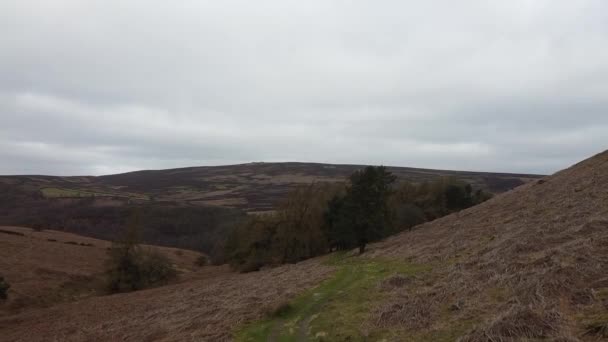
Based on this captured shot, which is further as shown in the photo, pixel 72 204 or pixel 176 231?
pixel 72 204

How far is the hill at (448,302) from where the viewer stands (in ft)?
29.2

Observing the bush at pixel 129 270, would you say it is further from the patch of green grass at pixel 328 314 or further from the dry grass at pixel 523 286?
the dry grass at pixel 523 286

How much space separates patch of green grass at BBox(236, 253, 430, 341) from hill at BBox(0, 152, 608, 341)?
1.8 inches

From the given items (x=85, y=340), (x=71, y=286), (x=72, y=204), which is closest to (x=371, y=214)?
(x=85, y=340)

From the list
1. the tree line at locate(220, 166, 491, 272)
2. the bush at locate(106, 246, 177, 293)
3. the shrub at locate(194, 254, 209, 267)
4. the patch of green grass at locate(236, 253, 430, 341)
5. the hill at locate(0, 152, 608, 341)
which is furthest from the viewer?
the shrub at locate(194, 254, 209, 267)

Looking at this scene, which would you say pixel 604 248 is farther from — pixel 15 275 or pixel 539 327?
pixel 15 275

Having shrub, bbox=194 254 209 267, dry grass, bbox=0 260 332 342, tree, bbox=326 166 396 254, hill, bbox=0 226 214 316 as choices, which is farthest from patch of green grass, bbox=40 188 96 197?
tree, bbox=326 166 396 254

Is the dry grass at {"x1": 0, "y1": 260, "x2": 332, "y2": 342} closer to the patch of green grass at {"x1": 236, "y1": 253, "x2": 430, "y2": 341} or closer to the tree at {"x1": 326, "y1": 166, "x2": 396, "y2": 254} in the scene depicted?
the patch of green grass at {"x1": 236, "y1": 253, "x2": 430, "y2": 341}

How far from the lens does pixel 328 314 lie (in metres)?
13.8

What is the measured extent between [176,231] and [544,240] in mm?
108856

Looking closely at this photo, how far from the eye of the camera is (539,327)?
8.21m

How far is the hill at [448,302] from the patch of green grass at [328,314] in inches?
1.8

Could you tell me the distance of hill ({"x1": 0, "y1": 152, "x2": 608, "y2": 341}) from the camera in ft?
29.2

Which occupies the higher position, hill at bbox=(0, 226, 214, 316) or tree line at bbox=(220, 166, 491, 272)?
tree line at bbox=(220, 166, 491, 272)
